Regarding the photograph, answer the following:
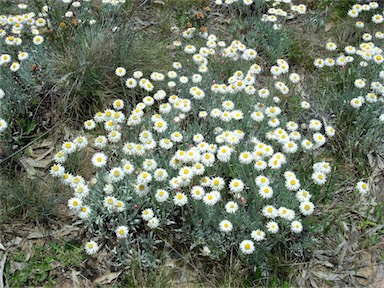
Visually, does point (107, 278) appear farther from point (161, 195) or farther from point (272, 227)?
point (272, 227)

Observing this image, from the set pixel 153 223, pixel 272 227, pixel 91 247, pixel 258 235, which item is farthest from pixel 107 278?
pixel 272 227

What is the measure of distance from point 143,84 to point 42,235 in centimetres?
154

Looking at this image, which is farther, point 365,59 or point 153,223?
point 365,59

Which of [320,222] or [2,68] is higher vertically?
[2,68]

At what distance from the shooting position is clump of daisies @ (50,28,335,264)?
301 centimetres

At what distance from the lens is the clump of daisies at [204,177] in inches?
119

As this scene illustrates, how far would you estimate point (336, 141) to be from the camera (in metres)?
3.94

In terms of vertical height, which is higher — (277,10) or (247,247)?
(277,10)

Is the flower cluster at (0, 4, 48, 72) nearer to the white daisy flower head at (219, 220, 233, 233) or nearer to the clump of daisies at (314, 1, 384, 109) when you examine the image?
the white daisy flower head at (219, 220, 233, 233)

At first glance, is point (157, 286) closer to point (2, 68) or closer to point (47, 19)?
point (2, 68)

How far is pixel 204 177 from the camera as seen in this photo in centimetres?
318

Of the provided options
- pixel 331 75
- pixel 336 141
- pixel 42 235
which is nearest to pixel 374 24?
pixel 331 75

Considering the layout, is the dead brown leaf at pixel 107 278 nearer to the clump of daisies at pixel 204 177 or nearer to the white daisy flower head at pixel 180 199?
the clump of daisies at pixel 204 177

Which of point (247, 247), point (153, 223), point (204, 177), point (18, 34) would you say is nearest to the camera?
point (247, 247)
